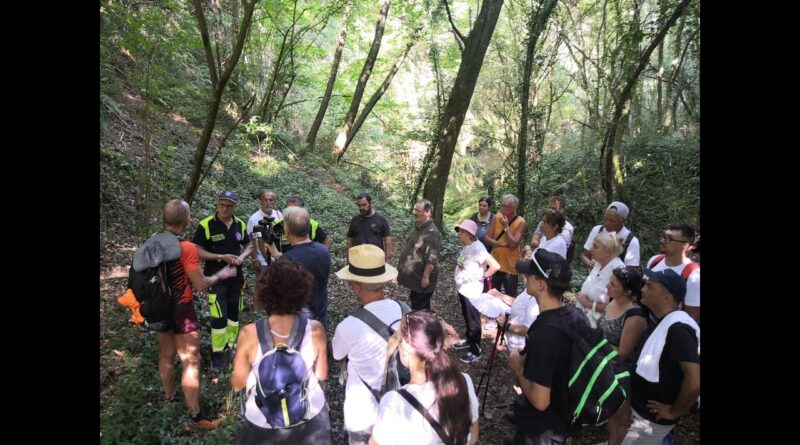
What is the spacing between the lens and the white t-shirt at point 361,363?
8.61 ft

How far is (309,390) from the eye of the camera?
8.21 feet

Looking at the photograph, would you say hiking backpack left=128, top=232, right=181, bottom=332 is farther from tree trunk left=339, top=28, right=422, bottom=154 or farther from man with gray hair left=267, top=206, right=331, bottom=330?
tree trunk left=339, top=28, right=422, bottom=154

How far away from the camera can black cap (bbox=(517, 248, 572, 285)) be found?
268 cm

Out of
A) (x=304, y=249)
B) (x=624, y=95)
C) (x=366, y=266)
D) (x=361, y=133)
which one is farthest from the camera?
(x=361, y=133)

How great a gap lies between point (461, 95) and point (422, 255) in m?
5.58

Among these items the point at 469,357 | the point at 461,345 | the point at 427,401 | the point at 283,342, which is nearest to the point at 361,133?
the point at 461,345

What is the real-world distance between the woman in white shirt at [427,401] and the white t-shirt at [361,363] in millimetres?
514

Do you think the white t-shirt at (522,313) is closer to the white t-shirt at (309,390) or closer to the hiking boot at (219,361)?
the white t-shirt at (309,390)

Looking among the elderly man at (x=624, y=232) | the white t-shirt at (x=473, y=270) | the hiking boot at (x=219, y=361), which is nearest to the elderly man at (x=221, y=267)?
the hiking boot at (x=219, y=361)

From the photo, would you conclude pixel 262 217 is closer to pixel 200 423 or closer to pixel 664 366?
pixel 200 423
